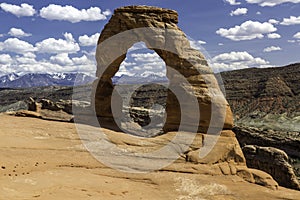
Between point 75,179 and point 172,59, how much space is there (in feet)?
30.4

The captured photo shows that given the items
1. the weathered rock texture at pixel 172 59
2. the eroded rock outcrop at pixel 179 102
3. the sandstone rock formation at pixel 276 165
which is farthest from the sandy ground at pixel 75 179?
the sandstone rock formation at pixel 276 165

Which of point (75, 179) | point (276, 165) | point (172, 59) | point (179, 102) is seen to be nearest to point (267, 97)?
point (276, 165)

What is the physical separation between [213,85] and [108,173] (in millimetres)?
7806

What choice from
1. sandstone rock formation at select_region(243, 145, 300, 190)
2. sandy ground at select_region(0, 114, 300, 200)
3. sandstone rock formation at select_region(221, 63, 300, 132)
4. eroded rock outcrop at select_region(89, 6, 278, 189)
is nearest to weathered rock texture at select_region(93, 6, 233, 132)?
eroded rock outcrop at select_region(89, 6, 278, 189)

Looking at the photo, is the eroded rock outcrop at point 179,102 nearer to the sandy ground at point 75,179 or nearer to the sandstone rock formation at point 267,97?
the sandy ground at point 75,179

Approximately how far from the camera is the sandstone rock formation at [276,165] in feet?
75.2

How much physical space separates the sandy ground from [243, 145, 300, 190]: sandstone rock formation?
635 cm

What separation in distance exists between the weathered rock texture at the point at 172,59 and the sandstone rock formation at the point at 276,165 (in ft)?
21.0

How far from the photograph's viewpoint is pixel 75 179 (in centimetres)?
1326

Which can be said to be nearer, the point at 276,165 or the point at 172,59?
the point at 172,59

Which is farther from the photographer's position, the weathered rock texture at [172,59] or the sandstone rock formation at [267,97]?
the sandstone rock formation at [267,97]

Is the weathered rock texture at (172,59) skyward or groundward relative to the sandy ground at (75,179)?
skyward

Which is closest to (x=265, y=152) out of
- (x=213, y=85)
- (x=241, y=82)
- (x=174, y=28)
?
(x=213, y=85)

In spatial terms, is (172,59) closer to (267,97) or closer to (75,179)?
(75,179)
